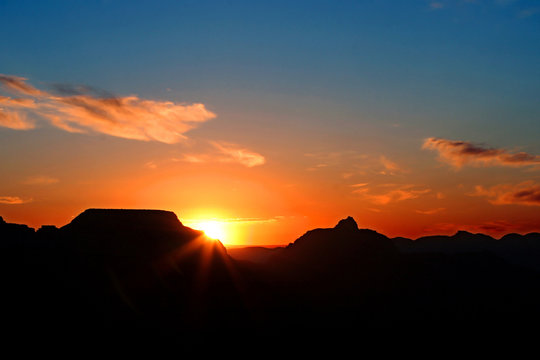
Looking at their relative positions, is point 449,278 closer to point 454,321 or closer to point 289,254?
point 454,321

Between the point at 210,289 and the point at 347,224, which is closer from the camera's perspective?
the point at 210,289

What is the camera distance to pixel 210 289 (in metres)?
83.7

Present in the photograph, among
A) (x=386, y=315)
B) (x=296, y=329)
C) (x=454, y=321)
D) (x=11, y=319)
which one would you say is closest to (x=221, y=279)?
(x=296, y=329)

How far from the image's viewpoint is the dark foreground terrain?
210 ft

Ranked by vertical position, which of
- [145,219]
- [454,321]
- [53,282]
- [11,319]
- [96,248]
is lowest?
[454,321]

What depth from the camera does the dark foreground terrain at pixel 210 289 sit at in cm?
6400

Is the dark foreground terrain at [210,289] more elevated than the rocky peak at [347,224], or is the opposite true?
the rocky peak at [347,224]

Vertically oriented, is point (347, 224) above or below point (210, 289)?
above

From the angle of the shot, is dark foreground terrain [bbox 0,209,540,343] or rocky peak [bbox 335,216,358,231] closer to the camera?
dark foreground terrain [bbox 0,209,540,343]

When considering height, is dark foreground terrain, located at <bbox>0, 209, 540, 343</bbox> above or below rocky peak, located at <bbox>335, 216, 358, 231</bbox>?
below

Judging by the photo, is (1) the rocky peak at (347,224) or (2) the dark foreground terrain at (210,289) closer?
(2) the dark foreground terrain at (210,289)

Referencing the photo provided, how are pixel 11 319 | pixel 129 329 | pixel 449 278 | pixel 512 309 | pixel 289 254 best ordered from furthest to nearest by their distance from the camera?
pixel 289 254, pixel 449 278, pixel 512 309, pixel 129 329, pixel 11 319

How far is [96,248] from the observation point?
83188 millimetres

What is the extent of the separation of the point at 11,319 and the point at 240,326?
36.8 meters
